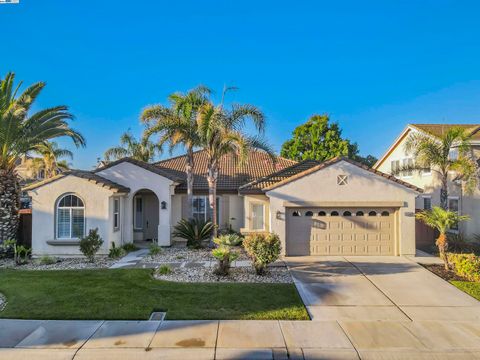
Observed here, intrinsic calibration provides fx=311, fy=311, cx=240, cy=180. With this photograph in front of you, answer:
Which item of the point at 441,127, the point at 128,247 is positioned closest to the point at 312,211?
the point at 128,247

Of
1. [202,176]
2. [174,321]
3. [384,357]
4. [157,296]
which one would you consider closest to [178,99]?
[202,176]

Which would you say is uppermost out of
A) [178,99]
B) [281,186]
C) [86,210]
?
[178,99]

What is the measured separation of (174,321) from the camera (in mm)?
6980

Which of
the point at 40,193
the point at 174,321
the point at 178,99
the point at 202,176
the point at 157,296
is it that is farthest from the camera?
the point at 202,176

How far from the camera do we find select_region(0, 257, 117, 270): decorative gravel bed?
11.9m

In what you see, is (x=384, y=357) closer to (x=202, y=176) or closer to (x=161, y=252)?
(x=161, y=252)

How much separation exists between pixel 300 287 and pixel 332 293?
96 cm

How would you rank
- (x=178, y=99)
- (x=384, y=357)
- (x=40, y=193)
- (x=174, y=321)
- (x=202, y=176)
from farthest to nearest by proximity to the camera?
(x=202, y=176)
(x=178, y=99)
(x=40, y=193)
(x=174, y=321)
(x=384, y=357)

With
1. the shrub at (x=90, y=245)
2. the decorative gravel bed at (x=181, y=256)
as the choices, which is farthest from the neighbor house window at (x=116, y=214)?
the decorative gravel bed at (x=181, y=256)

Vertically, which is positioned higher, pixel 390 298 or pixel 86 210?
pixel 86 210

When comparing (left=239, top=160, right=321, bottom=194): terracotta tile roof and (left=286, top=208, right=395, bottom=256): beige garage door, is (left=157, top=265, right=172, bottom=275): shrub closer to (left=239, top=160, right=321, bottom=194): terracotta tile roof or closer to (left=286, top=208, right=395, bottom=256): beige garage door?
(left=286, top=208, right=395, bottom=256): beige garage door

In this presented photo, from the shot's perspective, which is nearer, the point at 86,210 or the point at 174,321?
the point at 174,321

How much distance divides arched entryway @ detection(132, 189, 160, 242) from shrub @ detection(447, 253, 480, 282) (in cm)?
1440

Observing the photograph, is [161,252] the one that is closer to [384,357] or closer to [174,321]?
[174,321]
